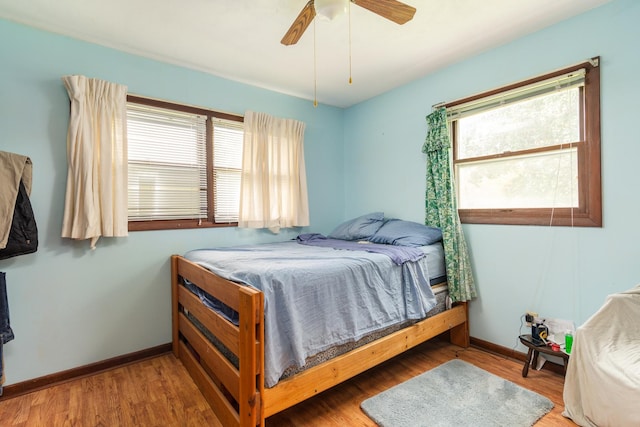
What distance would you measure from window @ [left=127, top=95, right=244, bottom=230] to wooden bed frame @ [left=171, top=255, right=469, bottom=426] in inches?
18.0

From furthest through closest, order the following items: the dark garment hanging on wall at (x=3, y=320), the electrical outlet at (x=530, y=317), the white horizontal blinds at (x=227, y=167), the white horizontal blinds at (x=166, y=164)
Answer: the white horizontal blinds at (x=227, y=167)
the white horizontal blinds at (x=166, y=164)
the electrical outlet at (x=530, y=317)
the dark garment hanging on wall at (x=3, y=320)

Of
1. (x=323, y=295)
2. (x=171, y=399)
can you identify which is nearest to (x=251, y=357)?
(x=323, y=295)

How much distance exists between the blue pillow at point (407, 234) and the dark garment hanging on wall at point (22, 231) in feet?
8.15

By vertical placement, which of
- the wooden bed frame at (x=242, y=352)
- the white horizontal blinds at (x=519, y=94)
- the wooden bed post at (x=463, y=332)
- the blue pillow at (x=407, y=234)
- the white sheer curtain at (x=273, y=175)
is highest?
the white horizontal blinds at (x=519, y=94)

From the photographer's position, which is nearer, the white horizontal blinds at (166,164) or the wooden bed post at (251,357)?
the wooden bed post at (251,357)

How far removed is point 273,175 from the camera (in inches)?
118

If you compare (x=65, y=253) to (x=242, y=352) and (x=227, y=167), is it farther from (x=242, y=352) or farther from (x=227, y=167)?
(x=242, y=352)

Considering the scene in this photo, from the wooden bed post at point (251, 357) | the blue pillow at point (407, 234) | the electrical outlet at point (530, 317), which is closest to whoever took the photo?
the wooden bed post at point (251, 357)

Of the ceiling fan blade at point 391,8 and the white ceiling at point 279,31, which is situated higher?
the white ceiling at point 279,31

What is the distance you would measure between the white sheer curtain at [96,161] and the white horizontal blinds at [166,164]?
0.13 meters

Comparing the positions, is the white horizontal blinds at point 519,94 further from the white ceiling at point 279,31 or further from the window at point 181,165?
the window at point 181,165

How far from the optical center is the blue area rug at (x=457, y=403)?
1.66 m

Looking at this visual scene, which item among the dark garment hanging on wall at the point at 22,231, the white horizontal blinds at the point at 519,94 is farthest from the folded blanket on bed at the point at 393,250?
the dark garment hanging on wall at the point at 22,231

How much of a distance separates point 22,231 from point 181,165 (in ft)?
3.65
